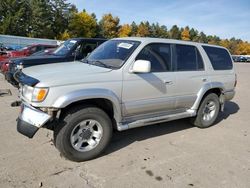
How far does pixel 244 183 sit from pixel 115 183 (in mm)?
1774

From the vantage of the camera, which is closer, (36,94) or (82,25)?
(36,94)

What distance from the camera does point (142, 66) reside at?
4.22 meters

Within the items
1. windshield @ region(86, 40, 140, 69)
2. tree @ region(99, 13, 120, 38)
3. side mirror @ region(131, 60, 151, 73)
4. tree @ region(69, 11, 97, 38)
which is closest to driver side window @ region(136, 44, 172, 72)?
windshield @ region(86, 40, 140, 69)

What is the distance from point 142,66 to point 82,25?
6422cm

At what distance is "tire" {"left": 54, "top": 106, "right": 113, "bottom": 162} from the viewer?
3869 millimetres

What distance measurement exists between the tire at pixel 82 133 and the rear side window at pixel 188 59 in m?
1.98

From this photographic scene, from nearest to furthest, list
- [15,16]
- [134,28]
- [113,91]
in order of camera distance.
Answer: [113,91]
[15,16]
[134,28]

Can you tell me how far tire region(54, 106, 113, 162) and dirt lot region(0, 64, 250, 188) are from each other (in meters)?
0.17

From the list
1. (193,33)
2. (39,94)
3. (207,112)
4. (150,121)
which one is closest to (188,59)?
(207,112)

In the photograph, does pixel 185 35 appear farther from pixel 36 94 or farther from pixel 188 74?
pixel 36 94

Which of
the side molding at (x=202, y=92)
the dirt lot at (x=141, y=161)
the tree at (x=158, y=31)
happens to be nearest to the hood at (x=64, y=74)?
the dirt lot at (x=141, y=161)

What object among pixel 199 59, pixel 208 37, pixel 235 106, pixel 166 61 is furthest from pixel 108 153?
pixel 208 37

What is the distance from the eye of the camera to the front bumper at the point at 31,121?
3.71 metres

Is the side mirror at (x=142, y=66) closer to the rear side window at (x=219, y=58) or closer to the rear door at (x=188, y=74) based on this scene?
the rear door at (x=188, y=74)
